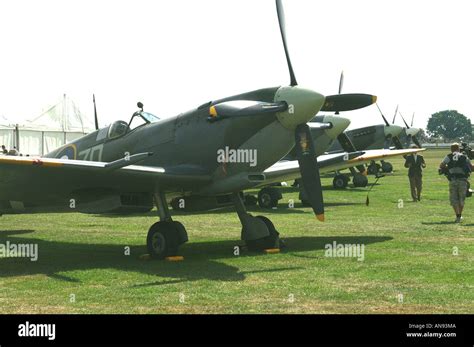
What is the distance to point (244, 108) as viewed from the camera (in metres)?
11.8

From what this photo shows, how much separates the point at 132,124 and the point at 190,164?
6.61 ft

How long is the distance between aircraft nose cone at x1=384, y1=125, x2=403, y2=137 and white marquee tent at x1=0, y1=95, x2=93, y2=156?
19953 mm

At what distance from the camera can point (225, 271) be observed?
38.4 ft

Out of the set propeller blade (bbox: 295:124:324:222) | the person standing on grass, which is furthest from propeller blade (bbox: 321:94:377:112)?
the person standing on grass

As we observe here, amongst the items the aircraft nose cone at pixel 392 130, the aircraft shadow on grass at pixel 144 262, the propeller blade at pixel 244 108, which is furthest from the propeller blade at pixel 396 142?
the propeller blade at pixel 244 108

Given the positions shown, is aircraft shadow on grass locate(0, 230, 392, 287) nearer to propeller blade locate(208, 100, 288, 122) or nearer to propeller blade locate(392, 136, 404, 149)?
propeller blade locate(208, 100, 288, 122)

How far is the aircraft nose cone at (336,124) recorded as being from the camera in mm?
22411

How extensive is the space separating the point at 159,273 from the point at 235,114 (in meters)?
2.88

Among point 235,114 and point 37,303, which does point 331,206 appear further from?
point 37,303

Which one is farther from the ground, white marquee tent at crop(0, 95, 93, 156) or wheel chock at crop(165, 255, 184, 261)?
white marquee tent at crop(0, 95, 93, 156)

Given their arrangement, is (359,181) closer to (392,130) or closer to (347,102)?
(392,130)

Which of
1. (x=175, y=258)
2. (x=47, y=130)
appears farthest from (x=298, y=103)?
(x=47, y=130)

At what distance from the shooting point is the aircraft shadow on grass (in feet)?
38.0
